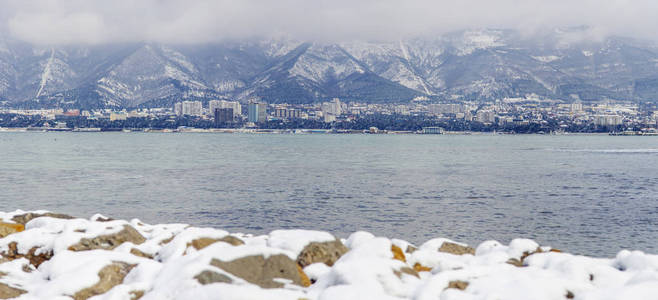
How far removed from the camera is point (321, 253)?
14.3 metres

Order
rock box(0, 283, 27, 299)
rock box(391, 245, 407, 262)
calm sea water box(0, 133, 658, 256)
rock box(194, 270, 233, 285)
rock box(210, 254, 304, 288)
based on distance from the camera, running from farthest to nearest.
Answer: calm sea water box(0, 133, 658, 256) → rock box(391, 245, 407, 262) → rock box(0, 283, 27, 299) → rock box(210, 254, 304, 288) → rock box(194, 270, 233, 285)

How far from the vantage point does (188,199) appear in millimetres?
45719

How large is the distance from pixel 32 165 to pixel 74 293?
7191 centimetres

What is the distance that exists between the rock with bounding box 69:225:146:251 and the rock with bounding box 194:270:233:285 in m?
6.47

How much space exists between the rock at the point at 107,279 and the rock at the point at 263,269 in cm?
285

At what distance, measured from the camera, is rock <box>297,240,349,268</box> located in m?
14.1

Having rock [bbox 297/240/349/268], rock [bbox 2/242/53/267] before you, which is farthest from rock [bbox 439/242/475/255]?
rock [bbox 2/242/53/267]

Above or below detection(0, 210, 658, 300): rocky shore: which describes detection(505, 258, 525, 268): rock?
below

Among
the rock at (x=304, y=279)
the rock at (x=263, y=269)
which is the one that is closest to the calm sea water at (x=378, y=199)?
the rock at (x=304, y=279)

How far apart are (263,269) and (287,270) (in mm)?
499

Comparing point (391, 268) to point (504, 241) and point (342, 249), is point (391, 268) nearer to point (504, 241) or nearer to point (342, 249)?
point (342, 249)

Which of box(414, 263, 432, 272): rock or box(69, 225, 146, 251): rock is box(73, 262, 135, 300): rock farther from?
box(414, 263, 432, 272): rock

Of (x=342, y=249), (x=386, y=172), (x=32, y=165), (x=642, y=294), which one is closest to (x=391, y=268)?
(x=342, y=249)

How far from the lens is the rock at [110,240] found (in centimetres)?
1638
